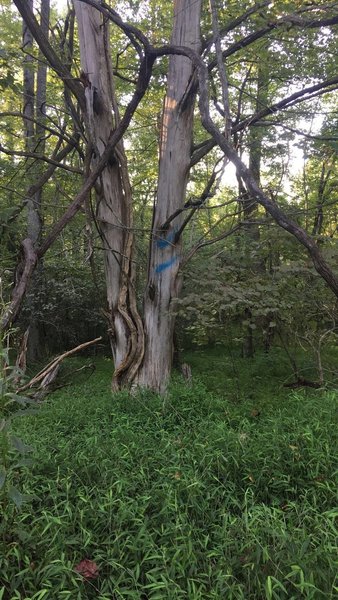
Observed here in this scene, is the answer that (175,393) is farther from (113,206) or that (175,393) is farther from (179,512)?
(113,206)

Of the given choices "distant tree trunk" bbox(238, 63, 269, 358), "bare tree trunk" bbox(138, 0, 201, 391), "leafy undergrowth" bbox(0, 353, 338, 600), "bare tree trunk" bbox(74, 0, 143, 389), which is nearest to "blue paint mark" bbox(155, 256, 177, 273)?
"bare tree trunk" bbox(138, 0, 201, 391)

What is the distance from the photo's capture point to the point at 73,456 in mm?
2697

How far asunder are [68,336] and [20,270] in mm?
6349

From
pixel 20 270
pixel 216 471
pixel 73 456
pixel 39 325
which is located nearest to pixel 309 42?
pixel 20 270

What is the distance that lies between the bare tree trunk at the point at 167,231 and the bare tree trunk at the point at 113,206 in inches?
7.5

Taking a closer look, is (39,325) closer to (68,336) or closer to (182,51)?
(68,336)

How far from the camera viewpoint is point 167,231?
4496 mm

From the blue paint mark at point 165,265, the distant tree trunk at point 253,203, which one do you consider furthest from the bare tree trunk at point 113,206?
the distant tree trunk at point 253,203

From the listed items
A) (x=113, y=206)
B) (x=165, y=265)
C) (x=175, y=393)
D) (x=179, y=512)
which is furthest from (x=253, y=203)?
(x=179, y=512)

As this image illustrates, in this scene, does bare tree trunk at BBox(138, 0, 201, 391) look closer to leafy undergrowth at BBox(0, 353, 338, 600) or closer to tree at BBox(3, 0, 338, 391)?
tree at BBox(3, 0, 338, 391)

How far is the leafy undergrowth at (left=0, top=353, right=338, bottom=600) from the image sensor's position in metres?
1.67

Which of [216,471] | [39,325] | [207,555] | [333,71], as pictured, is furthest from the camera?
[39,325]

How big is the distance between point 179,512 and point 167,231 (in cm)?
310

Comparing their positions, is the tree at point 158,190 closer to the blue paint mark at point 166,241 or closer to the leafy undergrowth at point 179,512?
Answer: the blue paint mark at point 166,241
